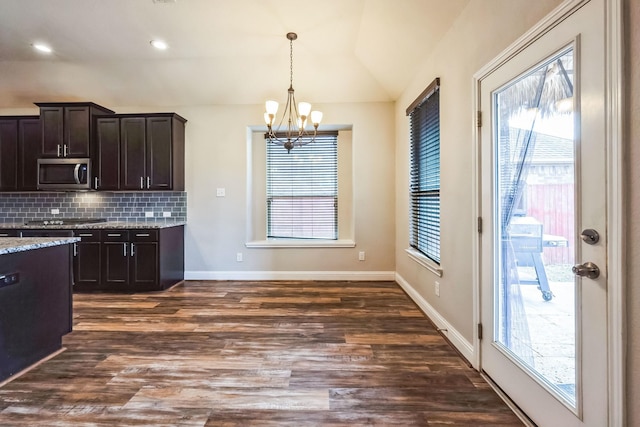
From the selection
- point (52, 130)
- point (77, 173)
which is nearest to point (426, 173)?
point (77, 173)

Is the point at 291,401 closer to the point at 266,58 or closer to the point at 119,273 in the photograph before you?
the point at 119,273

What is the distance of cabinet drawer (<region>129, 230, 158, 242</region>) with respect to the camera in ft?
12.7

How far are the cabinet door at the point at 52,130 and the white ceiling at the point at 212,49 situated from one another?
0.41m

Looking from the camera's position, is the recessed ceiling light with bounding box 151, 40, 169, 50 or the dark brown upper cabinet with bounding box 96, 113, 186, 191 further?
the dark brown upper cabinet with bounding box 96, 113, 186, 191

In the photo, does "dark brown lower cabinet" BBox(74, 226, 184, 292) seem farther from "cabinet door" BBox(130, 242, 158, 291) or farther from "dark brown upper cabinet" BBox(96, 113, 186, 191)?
"dark brown upper cabinet" BBox(96, 113, 186, 191)

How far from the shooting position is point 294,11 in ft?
9.73

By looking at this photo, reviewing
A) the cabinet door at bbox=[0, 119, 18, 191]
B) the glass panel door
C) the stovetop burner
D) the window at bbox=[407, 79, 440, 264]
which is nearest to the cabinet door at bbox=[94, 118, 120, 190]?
the stovetop burner

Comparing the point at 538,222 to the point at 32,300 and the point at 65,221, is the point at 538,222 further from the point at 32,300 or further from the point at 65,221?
the point at 65,221

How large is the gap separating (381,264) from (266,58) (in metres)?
3.17

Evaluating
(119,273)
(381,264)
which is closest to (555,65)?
(381,264)

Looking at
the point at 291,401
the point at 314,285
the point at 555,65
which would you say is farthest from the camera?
the point at 314,285

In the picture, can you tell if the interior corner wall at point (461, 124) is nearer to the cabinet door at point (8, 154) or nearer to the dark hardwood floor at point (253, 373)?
the dark hardwood floor at point (253, 373)

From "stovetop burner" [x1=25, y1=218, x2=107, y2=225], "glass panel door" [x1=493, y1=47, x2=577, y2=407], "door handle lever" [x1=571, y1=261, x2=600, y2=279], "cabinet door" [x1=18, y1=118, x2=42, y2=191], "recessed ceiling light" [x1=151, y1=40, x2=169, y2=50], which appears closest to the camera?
"door handle lever" [x1=571, y1=261, x2=600, y2=279]

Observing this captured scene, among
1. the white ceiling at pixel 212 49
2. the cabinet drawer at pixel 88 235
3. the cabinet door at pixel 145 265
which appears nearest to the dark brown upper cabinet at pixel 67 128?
the white ceiling at pixel 212 49
